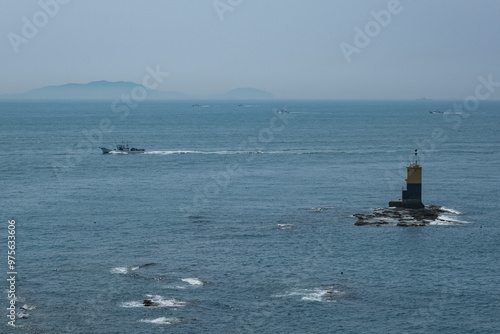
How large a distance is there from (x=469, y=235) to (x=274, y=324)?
3914 cm

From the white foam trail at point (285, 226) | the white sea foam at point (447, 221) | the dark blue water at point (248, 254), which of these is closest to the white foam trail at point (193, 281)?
the dark blue water at point (248, 254)

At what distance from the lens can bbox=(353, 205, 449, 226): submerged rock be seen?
94875mm

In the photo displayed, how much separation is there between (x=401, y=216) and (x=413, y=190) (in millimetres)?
5436

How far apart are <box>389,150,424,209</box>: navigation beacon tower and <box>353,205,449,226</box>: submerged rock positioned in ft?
3.13

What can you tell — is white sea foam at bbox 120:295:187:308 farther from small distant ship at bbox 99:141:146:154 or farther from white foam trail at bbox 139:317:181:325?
small distant ship at bbox 99:141:146:154

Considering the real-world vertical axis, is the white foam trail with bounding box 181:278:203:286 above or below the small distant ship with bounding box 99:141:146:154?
below

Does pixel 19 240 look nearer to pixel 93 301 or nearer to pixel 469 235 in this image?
pixel 93 301

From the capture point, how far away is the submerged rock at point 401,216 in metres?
94.9

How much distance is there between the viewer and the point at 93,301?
64.8 metres

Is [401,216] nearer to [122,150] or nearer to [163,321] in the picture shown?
[163,321]

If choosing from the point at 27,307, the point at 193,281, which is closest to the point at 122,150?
the point at 193,281

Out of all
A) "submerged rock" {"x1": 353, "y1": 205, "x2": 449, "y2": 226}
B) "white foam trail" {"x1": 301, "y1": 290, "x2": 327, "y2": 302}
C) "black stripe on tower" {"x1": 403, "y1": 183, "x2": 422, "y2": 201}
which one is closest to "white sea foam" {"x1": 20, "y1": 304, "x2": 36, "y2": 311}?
"white foam trail" {"x1": 301, "y1": 290, "x2": 327, "y2": 302}

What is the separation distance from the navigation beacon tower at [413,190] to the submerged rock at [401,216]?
95 centimetres

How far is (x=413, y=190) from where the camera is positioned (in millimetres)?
101812
